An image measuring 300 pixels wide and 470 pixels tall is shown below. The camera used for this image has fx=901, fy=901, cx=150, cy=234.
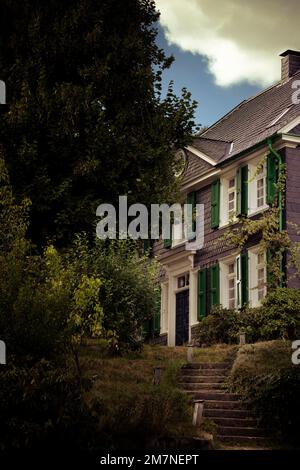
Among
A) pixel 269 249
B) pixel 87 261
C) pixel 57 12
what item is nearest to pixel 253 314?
pixel 269 249

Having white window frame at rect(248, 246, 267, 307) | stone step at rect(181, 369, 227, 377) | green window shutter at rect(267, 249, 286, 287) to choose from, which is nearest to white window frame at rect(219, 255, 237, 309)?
white window frame at rect(248, 246, 267, 307)

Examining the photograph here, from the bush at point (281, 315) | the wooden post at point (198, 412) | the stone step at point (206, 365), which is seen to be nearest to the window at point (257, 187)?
the bush at point (281, 315)

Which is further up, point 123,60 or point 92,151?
point 123,60

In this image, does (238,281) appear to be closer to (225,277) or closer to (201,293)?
(225,277)

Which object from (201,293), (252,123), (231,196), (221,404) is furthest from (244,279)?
(221,404)

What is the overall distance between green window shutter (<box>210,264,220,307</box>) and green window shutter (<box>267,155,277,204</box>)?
9.44 ft

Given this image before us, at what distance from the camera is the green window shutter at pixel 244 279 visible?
23.8 metres

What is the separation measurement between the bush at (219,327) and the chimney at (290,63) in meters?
8.82

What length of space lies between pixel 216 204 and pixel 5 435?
14335 millimetres

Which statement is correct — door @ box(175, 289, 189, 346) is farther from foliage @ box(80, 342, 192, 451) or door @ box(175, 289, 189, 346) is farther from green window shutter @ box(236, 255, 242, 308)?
foliage @ box(80, 342, 192, 451)

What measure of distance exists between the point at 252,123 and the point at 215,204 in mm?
2997

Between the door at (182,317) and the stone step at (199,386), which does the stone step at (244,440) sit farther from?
the door at (182,317)

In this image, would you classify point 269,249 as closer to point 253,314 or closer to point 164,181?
point 253,314

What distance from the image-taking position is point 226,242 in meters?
25.1
